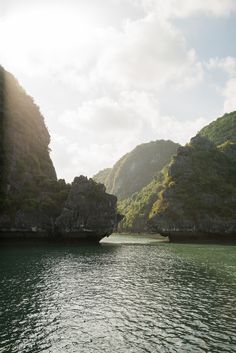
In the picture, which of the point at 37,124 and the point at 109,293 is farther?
the point at 37,124

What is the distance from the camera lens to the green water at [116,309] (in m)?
22.6

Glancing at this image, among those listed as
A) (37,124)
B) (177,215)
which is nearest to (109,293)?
(177,215)

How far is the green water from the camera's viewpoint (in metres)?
22.6

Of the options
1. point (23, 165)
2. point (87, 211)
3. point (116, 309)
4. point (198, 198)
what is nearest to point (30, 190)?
point (23, 165)

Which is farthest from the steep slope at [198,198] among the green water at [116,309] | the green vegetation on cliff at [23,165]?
the green water at [116,309]

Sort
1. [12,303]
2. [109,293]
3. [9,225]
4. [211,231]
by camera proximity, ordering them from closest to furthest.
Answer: [12,303]
[109,293]
[9,225]
[211,231]

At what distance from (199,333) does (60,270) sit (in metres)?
29.5

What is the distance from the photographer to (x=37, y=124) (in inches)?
5340

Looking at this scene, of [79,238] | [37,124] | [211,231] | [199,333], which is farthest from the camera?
[37,124]

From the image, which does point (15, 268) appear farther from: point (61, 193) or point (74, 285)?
point (61, 193)

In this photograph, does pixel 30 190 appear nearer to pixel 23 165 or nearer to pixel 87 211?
pixel 23 165

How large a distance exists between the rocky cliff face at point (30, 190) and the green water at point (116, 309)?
1753 inches

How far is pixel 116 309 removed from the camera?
30.6m

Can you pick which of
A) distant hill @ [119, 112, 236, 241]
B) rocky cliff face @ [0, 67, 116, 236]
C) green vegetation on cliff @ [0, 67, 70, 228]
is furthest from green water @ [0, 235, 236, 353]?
distant hill @ [119, 112, 236, 241]
